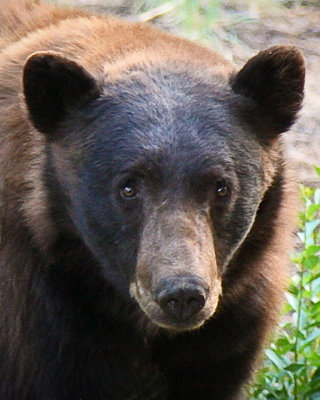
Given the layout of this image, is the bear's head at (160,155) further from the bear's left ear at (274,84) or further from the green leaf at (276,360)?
the green leaf at (276,360)

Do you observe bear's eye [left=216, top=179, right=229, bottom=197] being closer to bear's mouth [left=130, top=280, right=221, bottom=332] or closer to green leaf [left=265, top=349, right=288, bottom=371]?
bear's mouth [left=130, top=280, right=221, bottom=332]

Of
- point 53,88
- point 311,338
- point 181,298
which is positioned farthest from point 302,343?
point 53,88

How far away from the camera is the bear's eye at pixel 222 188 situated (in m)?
5.08

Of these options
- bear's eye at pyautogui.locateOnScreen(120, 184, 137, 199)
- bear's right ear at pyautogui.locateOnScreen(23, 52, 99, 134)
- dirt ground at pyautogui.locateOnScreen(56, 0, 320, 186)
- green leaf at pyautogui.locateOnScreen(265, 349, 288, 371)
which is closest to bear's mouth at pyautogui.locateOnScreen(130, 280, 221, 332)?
bear's eye at pyautogui.locateOnScreen(120, 184, 137, 199)

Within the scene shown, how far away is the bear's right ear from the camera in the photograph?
5.12 meters

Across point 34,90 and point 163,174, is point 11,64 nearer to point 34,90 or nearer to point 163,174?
point 34,90

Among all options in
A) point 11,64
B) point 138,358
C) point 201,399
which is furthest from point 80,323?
point 11,64

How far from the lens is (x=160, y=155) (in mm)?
5008

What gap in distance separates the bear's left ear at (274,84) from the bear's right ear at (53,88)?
0.64m

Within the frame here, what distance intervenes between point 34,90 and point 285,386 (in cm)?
204

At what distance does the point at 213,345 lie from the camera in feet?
18.7

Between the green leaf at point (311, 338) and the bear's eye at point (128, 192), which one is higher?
the bear's eye at point (128, 192)

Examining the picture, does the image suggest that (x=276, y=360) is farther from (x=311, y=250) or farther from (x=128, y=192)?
(x=128, y=192)

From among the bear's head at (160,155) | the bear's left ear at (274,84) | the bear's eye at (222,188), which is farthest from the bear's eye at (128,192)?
the bear's left ear at (274,84)
